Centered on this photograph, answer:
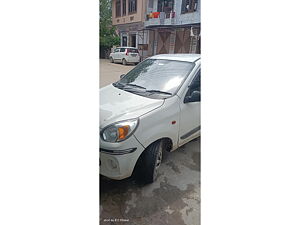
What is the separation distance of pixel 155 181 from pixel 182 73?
1288mm

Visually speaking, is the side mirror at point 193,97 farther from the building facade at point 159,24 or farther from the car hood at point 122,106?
the building facade at point 159,24

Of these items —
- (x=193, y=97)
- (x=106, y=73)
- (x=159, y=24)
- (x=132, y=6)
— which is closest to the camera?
(x=193, y=97)

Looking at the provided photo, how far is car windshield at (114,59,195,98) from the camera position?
1958 millimetres

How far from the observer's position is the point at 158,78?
2150 mm

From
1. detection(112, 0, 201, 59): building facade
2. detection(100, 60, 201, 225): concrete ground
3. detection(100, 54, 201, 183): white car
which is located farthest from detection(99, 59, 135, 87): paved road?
detection(112, 0, 201, 59): building facade

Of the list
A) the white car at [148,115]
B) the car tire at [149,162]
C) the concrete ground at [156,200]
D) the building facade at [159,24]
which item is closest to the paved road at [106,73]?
the concrete ground at [156,200]

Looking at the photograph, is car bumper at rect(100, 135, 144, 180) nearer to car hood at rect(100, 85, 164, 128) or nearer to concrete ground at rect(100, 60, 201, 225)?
car hood at rect(100, 85, 164, 128)

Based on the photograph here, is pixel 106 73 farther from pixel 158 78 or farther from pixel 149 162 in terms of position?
pixel 149 162

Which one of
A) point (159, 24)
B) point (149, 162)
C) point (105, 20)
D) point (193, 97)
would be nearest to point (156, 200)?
point (149, 162)

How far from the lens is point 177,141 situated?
1.95 m

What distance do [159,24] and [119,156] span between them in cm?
530

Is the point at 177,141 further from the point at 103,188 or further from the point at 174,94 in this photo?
the point at 103,188

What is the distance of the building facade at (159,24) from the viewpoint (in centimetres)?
246
